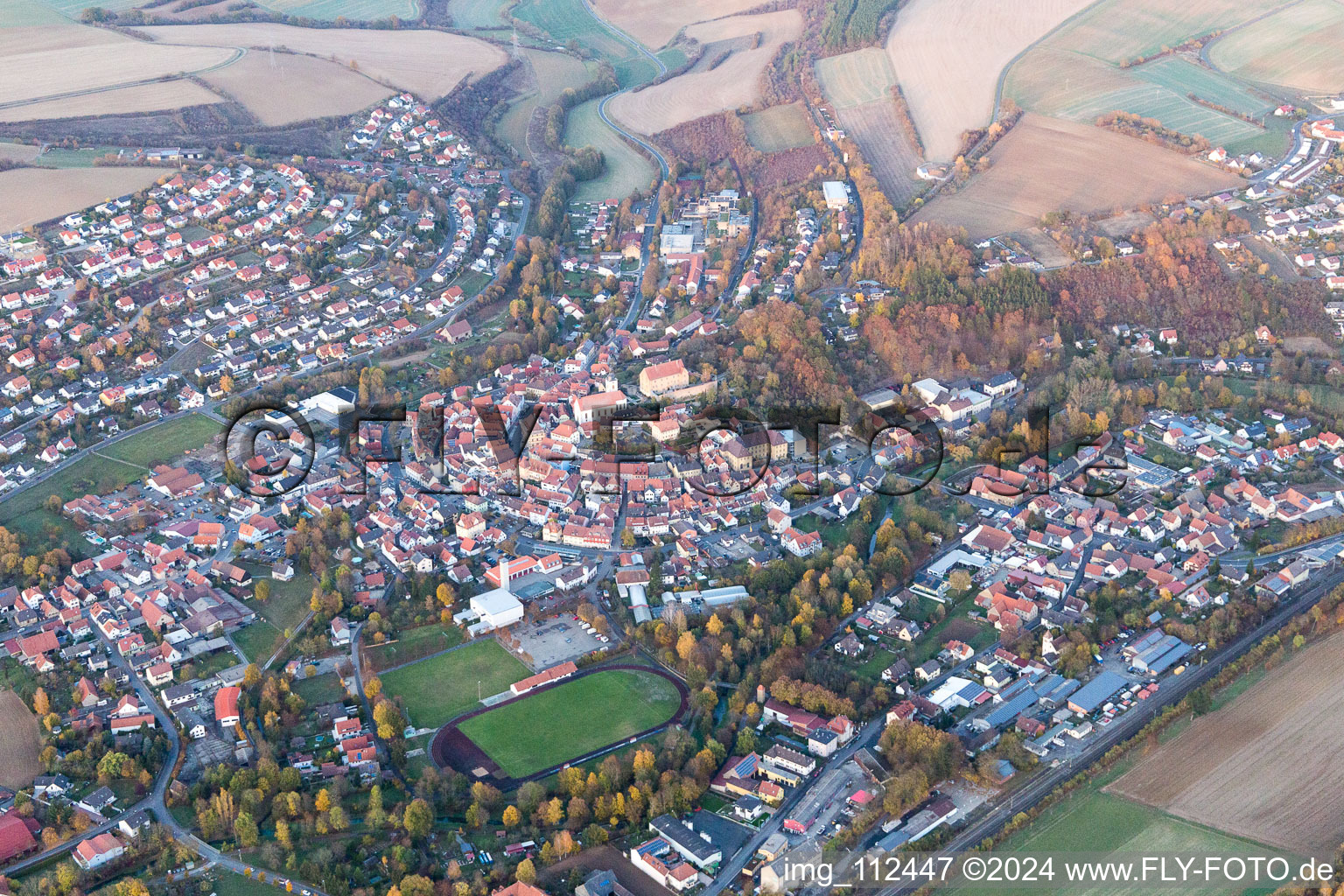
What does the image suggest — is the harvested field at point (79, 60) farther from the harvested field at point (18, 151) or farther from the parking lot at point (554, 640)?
the parking lot at point (554, 640)

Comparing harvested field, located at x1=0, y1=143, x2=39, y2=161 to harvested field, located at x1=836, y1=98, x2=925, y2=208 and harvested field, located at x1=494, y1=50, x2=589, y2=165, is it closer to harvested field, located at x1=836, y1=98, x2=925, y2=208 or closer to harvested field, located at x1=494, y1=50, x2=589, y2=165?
harvested field, located at x1=494, y1=50, x2=589, y2=165

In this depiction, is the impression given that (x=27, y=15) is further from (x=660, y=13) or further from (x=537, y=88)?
(x=660, y=13)

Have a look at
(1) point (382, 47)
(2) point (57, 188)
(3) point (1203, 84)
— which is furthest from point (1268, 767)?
(1) point (382, 47)

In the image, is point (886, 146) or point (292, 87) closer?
point (886, 146)

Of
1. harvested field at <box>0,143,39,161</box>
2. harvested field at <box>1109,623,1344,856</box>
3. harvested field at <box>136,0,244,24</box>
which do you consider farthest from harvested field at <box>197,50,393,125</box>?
harvested field at <box>1109,623,1344,856</box>

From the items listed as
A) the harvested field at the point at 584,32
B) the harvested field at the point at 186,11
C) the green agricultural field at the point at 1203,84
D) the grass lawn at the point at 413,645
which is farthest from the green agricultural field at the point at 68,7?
the grass lawn at the point at 413,645

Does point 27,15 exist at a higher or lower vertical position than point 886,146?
higher

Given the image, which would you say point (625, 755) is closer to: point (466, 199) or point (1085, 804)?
point (1085, 804)
